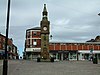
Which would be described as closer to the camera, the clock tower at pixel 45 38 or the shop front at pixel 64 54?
the clock tower at pixel 45 38

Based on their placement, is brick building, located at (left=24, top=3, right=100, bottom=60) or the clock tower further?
brick building, located at (left=24, top=3, right=100, bottom=60)

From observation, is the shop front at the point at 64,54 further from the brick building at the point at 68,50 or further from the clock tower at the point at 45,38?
the clock tower at the point at 45,38

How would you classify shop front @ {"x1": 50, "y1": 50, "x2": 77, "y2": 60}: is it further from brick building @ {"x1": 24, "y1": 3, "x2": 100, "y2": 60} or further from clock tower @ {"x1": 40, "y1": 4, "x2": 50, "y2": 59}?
clock tower @ {"x1": 40, "y1": 4, "x2": 50, "y2": 59}

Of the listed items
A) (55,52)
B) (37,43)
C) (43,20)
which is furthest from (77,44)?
(43,20)

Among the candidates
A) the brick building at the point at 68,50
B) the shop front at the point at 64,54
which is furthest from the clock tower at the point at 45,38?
the shop front at the point at 64,54

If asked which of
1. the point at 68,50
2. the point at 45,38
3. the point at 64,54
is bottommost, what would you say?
the point at 64,54

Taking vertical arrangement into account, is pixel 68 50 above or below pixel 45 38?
below

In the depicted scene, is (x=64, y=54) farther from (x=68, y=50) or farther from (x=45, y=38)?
(x=45, y=38)

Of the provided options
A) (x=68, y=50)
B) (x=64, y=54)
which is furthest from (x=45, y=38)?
(x=64, y=54)

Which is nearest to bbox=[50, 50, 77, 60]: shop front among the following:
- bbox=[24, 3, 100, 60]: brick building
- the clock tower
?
bbox=[24, 3, 100, 60]: brick building

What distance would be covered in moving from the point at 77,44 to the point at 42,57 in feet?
172

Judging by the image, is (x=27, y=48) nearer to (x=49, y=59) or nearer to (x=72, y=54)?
(x=72, y=54)

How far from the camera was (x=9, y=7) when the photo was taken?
A: 13516mm

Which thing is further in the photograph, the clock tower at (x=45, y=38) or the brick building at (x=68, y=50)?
the brick building at (x=68, y=50)
